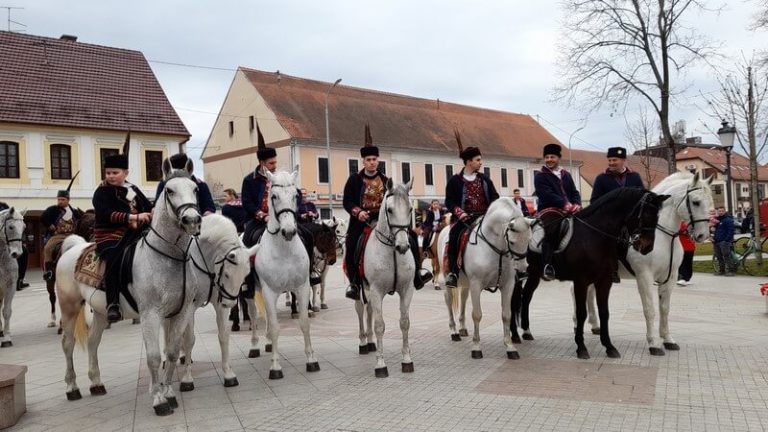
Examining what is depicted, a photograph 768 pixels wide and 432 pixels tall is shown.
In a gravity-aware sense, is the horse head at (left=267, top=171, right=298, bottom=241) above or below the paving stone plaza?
above

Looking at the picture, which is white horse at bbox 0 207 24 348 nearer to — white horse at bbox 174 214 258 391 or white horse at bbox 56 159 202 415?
white horse at bbox 56 159 202 415

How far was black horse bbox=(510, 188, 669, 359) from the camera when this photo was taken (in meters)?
7.20

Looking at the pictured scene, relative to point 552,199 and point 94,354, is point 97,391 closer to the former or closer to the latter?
point 94,354

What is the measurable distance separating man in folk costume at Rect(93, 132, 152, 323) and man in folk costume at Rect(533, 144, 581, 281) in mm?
5051

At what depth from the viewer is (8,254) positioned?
384 inches

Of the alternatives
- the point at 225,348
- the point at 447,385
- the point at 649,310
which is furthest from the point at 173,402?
the point at 649,310

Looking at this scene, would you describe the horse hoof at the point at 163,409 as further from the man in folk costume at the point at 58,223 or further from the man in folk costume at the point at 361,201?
the man in folk costume at the point at 58,223

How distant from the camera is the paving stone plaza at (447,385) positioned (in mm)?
5184

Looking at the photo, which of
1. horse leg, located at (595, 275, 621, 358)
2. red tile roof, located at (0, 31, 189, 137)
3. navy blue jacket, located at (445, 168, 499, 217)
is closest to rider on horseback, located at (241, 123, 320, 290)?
navy blue jacket, located at (445, 168, 499, 217)

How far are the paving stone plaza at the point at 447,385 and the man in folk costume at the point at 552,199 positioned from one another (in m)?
1.46

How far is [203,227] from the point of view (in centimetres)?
641

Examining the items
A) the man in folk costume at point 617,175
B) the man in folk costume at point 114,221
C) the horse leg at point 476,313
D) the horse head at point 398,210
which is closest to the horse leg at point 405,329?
the horse head at point 398,210

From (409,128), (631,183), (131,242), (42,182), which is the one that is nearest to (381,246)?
(131,242)

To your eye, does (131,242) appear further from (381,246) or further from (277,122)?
(277,122)
